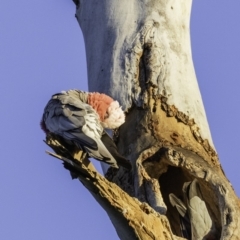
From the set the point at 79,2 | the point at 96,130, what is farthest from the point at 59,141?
the point at 79,2

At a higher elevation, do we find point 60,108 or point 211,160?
point 60,108

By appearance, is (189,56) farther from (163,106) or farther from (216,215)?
(216,215)

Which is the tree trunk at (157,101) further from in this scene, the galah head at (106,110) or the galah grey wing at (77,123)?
the galah grey wing at (77,123)

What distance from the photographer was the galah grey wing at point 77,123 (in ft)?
15.0

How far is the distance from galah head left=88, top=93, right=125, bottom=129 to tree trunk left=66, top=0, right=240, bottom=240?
0.16 m

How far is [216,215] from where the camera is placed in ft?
16.6

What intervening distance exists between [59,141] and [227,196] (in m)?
0.96

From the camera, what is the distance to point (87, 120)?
4789 mm

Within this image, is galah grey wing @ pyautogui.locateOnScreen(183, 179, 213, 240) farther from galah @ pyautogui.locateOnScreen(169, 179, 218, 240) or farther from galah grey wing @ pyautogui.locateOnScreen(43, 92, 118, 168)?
galah grey wing @ pyautogui.locateOnScreen(43, 92, 118, 168)

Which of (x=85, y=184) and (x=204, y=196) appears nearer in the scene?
(x=85, y=184)

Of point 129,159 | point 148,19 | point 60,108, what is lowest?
point 129,159

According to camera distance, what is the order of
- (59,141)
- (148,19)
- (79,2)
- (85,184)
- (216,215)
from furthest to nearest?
(79,2) < (148,19) < (216,215) < (59,141) < (85,184)

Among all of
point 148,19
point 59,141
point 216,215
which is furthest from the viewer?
point 148,19

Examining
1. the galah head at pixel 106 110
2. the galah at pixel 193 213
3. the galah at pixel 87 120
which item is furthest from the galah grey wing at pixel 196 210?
the galah head at pixel 106 110
